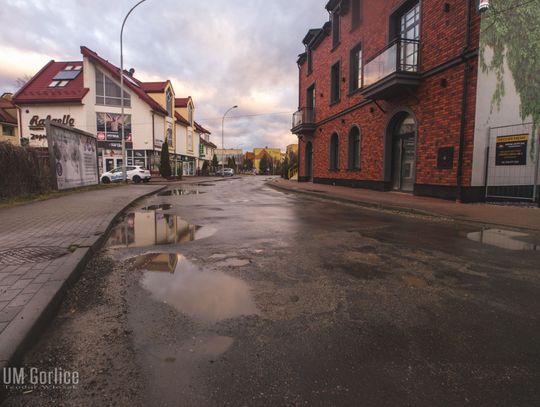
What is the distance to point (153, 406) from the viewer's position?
5.82 feet

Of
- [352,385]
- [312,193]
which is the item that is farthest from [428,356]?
[312,193]

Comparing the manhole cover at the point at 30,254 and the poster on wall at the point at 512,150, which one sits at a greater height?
the poster on wall at the point at 512,150

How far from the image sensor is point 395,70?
12.9 metres

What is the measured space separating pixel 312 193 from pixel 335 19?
12.6 meters

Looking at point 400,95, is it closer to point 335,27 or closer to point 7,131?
point 335,27

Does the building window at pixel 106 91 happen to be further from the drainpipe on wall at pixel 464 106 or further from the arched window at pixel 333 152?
the drainpipe on wall at pixel 464 106

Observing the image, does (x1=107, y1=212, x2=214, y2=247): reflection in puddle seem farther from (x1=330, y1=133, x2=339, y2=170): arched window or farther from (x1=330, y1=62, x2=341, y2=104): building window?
(x1=330, y1=62, x2=341, y2=104): building window

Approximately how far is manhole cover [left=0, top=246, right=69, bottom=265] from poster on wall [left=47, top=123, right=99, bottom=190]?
11159 millimetres

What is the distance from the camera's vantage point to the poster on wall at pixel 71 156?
46.5 feet

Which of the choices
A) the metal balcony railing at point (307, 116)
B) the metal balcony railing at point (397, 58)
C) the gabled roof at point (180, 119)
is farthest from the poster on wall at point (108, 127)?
the metal balcony railing at point (397, 58)

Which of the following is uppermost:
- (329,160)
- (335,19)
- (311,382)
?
(335,19)

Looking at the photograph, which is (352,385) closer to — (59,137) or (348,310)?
(348,310)

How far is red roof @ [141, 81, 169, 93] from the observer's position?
3778 cm

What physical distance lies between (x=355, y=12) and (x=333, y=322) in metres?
20.0
